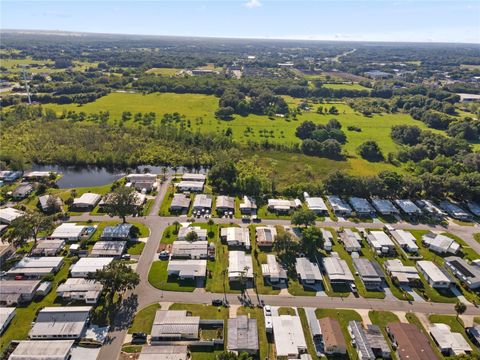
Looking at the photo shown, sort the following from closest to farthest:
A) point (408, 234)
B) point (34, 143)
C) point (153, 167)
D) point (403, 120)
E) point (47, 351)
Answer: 1. point (47, 351)
2. point (408, 234)
3. point (153, 167)
4. point (34, 143)
5. point (403, 120)

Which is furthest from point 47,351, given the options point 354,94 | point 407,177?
point 354,94

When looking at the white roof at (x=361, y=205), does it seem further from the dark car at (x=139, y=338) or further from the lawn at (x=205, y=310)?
the dark car at (x=139, y=338)

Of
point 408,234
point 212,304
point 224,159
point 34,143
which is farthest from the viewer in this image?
point 34,143

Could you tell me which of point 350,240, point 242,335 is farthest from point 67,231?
point 350,240

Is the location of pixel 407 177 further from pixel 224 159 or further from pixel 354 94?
pixel 354 94

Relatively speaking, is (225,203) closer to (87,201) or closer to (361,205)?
(87,201)

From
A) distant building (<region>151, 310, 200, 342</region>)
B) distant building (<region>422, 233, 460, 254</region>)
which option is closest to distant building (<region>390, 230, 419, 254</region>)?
distant building (<region>422, 233, 460, 254</region>)

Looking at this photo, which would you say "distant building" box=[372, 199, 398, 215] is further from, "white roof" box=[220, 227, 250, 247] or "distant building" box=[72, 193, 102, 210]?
"distant building" box=[72, 193, 102, 210]
